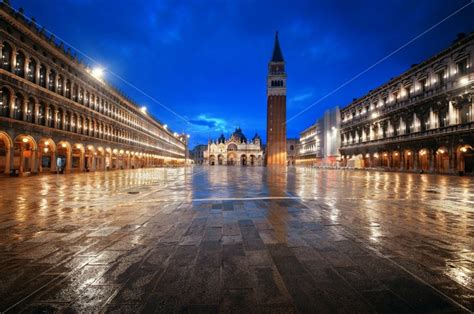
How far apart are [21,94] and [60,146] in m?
8.12

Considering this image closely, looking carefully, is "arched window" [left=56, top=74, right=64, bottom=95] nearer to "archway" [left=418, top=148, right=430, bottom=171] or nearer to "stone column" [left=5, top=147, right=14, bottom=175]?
"stone column" [left=5, top=147, right=14, bottom=175]

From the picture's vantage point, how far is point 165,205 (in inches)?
297

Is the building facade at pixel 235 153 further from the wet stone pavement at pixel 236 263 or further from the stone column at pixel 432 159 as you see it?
the wet stone pavement at pixel 236 263

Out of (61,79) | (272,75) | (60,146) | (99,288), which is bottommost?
(99,288)

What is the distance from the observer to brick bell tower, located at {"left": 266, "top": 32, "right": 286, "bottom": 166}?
88.9 metres

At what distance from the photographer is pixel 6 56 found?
2077 cm

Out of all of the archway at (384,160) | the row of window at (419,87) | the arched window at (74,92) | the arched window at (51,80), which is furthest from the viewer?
the archway at (384,160)

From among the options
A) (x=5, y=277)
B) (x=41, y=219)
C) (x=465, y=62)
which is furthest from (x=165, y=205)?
(x=465, y=62)

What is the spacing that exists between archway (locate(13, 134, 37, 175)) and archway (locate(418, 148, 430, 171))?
46.9 m

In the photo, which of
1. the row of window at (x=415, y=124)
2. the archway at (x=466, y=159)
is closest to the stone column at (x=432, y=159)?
the row of window at (x=415, y=124)

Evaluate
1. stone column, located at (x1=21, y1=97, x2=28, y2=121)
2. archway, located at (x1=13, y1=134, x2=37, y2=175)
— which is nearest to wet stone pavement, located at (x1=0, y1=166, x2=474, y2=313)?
archway, located at (x1=13, y1=134, x2=37, y2=175)

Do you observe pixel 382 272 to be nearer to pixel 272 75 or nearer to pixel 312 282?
pixel 312 282

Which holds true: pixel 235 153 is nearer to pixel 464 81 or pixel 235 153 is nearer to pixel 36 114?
pixel 464 81

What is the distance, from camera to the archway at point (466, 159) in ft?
85.5
